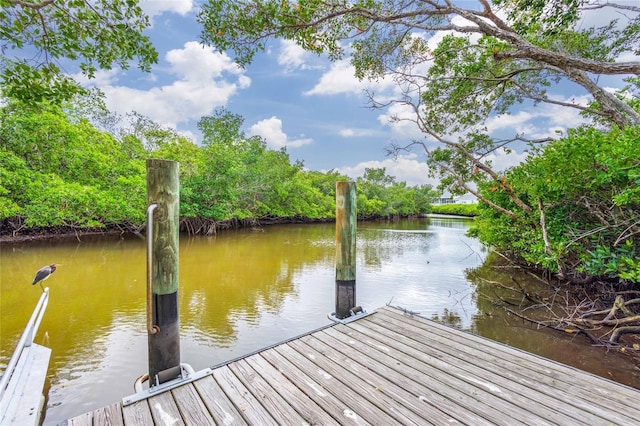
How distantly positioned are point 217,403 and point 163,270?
0.86m

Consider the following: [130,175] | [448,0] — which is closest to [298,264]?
[448,0]

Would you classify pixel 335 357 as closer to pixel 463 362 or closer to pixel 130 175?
pixel 463 362

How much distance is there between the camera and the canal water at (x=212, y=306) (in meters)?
3.07

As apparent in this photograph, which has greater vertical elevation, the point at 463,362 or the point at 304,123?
the point at 304,123

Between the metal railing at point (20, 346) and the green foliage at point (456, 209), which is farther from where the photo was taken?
the green foliage at point (456, 209)

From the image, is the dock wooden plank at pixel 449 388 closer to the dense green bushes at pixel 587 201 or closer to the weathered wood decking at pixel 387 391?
the weathered wood decking at pixel 387 391

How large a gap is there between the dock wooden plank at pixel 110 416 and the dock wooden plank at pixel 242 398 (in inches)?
20.6

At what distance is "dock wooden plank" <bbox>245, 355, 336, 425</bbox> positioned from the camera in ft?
5.00

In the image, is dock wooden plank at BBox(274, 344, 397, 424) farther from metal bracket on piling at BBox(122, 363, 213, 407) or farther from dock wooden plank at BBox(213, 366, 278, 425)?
metal bracket on piling at BBox(122, 363, 213, 407)

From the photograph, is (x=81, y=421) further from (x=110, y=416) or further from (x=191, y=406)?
(x=191, y=406)

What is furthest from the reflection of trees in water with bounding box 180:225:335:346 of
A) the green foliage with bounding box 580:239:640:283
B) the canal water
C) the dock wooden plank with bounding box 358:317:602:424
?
the green foliage with bounding box 580:239:640:283

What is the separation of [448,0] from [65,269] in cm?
945

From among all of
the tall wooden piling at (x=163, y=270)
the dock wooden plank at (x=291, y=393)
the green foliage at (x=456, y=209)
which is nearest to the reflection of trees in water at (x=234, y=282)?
the dock wooden plank at (x=291, y=393)

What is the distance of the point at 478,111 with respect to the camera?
7.04m
